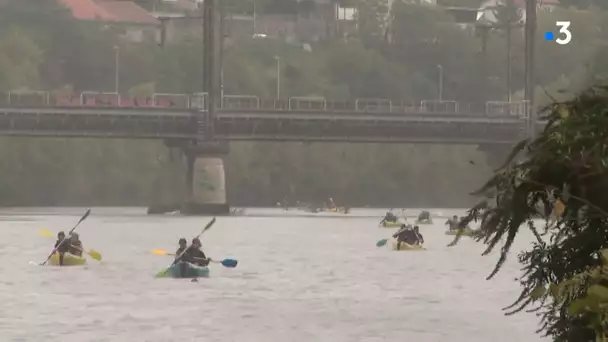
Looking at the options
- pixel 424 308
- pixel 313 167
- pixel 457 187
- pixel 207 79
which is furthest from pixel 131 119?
pixel 424 308

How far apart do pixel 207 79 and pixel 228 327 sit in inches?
2998

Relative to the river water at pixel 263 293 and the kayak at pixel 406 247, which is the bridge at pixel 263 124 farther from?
the kayak at pixel 406 247

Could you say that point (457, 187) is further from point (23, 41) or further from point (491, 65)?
point (23, 41)

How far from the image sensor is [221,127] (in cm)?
10806

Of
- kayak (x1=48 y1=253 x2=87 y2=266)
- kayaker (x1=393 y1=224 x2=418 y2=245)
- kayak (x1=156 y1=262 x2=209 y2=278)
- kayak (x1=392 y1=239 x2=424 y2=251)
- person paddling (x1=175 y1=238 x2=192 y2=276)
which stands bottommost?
kayak (x1=392 y1=239 x2=424 y2=251)

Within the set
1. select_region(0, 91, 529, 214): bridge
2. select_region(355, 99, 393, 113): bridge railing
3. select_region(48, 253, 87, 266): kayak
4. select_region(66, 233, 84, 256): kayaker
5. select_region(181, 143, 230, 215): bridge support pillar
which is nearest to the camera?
select_region(66, 233, 84, 256): kayaker

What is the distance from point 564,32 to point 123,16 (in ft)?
175

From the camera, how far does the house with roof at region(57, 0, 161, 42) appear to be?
168 meters

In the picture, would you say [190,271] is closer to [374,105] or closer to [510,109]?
[374,105]

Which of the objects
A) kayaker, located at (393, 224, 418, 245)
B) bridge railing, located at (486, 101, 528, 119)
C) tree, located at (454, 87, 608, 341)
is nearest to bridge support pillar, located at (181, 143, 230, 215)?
bridge railing, located at (486, 101, 528, 119)

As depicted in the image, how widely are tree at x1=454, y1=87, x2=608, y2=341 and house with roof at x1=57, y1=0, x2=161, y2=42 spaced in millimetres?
156377

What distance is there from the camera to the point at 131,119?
344 feet

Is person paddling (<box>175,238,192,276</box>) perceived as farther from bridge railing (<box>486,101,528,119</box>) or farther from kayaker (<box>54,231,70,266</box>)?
bridge railing (<box>486,101,528,119</box>)

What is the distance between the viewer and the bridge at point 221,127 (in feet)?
338
